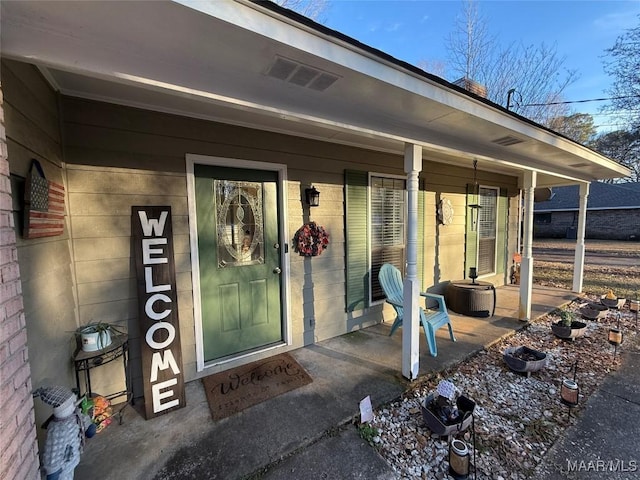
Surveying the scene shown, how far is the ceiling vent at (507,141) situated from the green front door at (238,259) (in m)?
2.28

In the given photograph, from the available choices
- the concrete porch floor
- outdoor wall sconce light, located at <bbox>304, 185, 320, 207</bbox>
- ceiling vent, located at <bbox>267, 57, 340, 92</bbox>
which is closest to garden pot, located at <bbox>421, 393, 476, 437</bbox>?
the concrete porch floor

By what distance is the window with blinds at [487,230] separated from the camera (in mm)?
5020

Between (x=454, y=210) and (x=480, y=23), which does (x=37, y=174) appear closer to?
(x=454, y=210)

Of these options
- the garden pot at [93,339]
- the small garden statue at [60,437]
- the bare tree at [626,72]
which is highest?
the bare tree at [626,72]

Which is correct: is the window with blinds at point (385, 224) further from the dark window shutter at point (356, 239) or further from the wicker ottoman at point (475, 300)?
the wicker ottoman at point (475, 300)

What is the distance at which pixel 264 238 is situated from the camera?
270 cm

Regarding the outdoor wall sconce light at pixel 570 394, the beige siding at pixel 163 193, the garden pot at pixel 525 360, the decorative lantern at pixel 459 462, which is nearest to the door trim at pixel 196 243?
the beige siding at pixel 163 193

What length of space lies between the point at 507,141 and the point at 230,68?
2754 mm

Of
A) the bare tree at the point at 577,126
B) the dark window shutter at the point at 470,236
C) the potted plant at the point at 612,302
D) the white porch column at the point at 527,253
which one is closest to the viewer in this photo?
the white porch column at the point at 527,253

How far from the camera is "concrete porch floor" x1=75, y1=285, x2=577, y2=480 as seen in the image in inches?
60.6

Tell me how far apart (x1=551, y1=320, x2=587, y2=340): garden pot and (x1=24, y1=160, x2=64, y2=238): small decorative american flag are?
475 centimetres

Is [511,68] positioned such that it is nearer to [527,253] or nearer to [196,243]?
[527,253]

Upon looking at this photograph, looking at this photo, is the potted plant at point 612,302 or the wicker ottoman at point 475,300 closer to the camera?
the wicker ottoman at point 475,300

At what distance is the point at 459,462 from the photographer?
1.46 m
